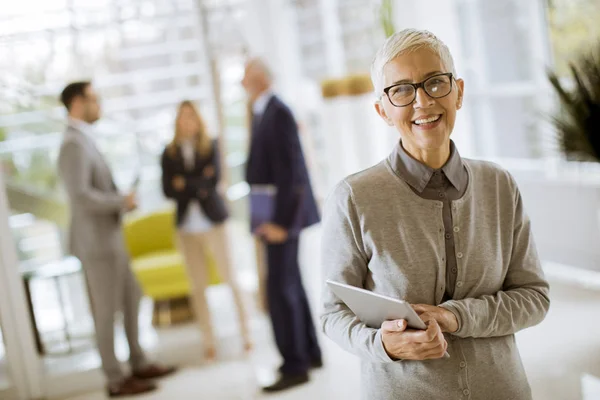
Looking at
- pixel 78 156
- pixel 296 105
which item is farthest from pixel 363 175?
pixel 296 105

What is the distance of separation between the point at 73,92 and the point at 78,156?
14.7 inches

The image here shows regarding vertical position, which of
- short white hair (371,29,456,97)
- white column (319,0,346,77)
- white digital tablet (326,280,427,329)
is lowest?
white digital tablet (326,280,427,329)

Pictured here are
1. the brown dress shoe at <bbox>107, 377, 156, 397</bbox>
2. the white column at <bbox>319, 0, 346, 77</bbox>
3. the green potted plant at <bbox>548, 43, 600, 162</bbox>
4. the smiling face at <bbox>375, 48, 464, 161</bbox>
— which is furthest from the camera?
the white column at <bbox>319, 0, 346, 77</bbox>

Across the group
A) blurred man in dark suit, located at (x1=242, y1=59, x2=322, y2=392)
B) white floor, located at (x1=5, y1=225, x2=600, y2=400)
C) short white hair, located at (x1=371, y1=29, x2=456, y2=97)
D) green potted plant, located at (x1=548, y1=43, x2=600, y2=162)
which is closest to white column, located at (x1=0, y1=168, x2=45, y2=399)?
white floor, located at (x1=5, y1=225, x2=600, y2=400)

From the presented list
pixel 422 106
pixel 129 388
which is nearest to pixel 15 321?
pixel 129 388

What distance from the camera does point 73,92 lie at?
14.3 feet

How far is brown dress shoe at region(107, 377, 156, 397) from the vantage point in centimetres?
448

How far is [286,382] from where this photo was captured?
4184 millimetres

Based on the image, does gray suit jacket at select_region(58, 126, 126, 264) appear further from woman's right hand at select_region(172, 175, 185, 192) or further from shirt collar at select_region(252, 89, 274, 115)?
shirt collar at select_region(252, 89, 274, 115)

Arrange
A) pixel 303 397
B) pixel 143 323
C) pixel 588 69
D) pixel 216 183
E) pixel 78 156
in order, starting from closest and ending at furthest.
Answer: pixel 588 69, pixel 303 397, pixel 78 156, pixel 216 183, pixel 143 323

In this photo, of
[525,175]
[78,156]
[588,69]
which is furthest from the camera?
[525,175]

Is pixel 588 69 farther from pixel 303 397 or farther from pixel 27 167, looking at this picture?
pixel 27 167

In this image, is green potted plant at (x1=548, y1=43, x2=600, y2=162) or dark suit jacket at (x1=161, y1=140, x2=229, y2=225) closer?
green potted plant at (x1=548, y1=43, x2=600, y2=162)

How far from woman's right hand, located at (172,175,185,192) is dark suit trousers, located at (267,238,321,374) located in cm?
86
